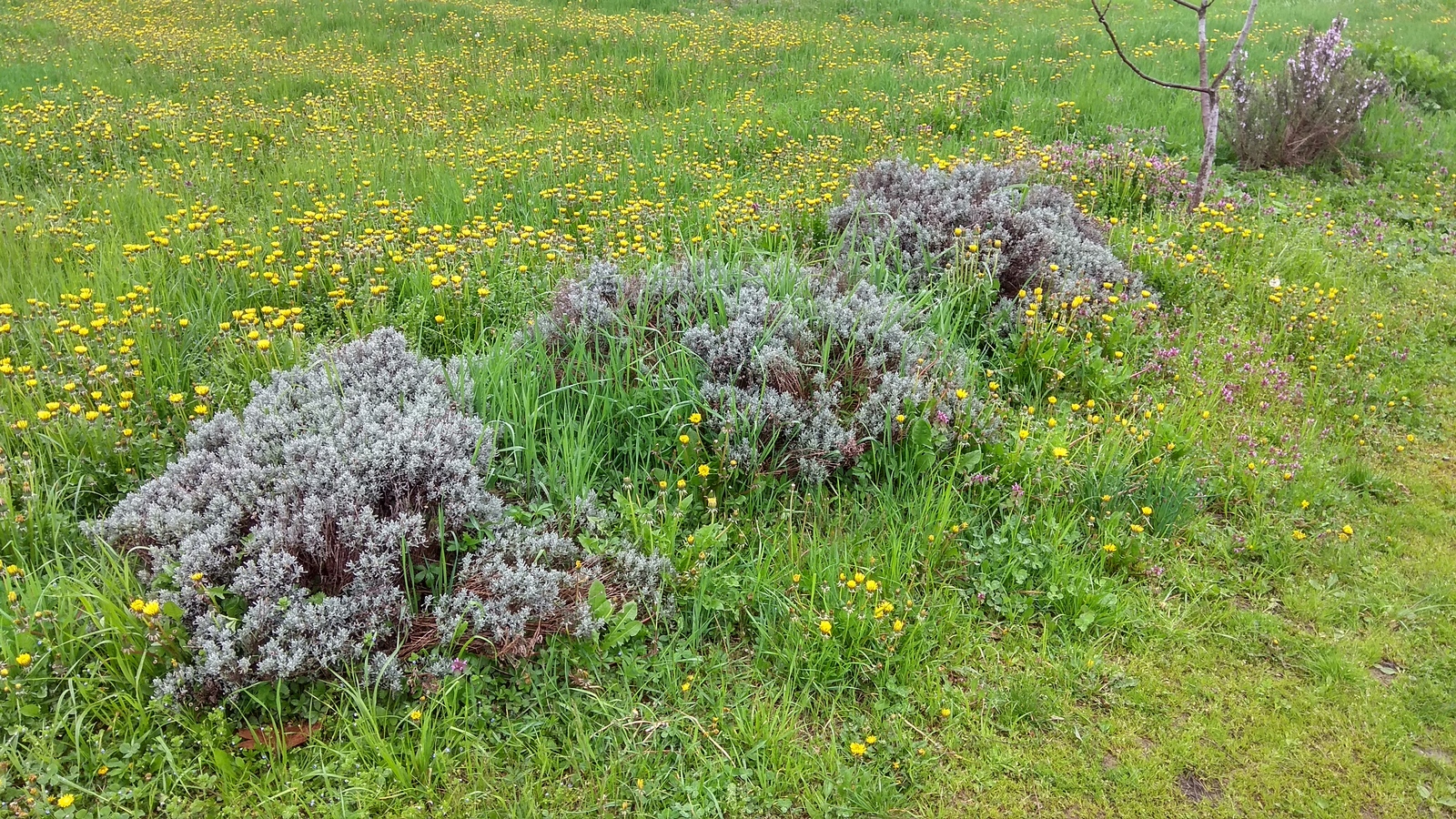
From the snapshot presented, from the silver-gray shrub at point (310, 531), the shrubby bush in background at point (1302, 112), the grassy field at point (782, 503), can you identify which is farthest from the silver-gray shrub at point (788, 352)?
the shrubby bush in background at point (1302, 112)

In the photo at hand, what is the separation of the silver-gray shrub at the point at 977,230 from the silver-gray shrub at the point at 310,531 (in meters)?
2.60

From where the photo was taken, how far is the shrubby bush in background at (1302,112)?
736 cm

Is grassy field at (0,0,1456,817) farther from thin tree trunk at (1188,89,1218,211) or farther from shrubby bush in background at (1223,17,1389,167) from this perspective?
shrubby bush in background at (1223,17,1389,167)

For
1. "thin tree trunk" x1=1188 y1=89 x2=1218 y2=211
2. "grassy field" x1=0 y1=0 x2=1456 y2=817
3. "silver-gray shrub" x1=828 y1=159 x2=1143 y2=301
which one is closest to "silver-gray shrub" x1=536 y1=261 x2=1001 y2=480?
"grassy field" x1=0 y1=0 x2=1456 y2=817

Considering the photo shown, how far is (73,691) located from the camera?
2.52m

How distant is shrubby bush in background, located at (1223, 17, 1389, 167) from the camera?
24.1 feet

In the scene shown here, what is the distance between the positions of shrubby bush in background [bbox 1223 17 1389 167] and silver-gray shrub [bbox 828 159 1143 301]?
3.10m

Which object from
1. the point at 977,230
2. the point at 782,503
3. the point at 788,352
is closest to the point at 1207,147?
the point at 977,230

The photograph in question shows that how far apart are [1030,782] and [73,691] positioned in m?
2.92

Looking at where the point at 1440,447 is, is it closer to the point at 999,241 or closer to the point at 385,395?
the point at 999,241

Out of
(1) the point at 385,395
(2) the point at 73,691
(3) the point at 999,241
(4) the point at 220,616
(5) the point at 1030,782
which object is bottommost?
(5) the point at 1030,782

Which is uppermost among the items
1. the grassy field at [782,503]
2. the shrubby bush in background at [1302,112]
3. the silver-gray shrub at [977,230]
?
the shrubby bush in background at [1302,112]

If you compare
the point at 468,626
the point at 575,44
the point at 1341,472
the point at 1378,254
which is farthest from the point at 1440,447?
the point at 575,44

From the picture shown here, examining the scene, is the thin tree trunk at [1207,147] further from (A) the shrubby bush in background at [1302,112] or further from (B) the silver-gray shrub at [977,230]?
(A) the shrubby bush in background at [1302,112]
